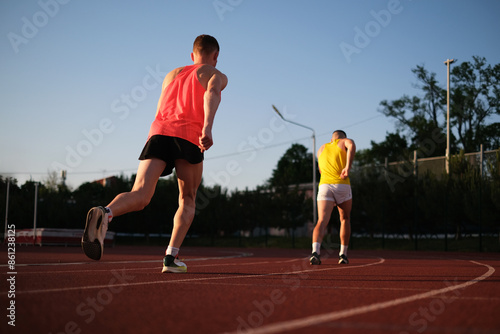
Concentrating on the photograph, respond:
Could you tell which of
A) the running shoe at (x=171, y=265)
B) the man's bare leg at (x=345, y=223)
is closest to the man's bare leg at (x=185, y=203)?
the running shoe at (x=171, y=265)

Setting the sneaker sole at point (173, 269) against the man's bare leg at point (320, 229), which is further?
the man's bare leg at point (320, 229)

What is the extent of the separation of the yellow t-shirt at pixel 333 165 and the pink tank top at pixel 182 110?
141 inches

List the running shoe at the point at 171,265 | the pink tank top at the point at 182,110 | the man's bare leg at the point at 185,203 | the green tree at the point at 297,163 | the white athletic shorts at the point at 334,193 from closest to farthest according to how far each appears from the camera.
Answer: the pink tank top at the point at 182,110 < the man's bare leg at the point at 185,203 < the running shoe at the point at 171,265 < the white athletic shorts at the point at 334,193 < the green tree at the point at 297,163

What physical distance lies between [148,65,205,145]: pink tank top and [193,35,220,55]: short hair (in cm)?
27

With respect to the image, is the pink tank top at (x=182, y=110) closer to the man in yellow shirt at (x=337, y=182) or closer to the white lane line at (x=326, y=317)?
the white lane line at (x=326, y=317)

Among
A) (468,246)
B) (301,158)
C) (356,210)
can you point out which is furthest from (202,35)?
(301,158)

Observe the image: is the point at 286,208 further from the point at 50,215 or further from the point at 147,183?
the point at 147,183

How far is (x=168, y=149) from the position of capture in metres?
4.81

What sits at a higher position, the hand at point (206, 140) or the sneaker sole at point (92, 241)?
the hand at point (206, 140)

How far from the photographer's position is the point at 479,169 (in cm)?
2367

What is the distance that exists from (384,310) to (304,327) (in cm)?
73

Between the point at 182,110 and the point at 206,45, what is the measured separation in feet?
2.97

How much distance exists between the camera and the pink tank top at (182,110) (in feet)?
16.0

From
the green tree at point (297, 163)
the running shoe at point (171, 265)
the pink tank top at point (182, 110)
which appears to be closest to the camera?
the pink tank top at point (182, 110)
